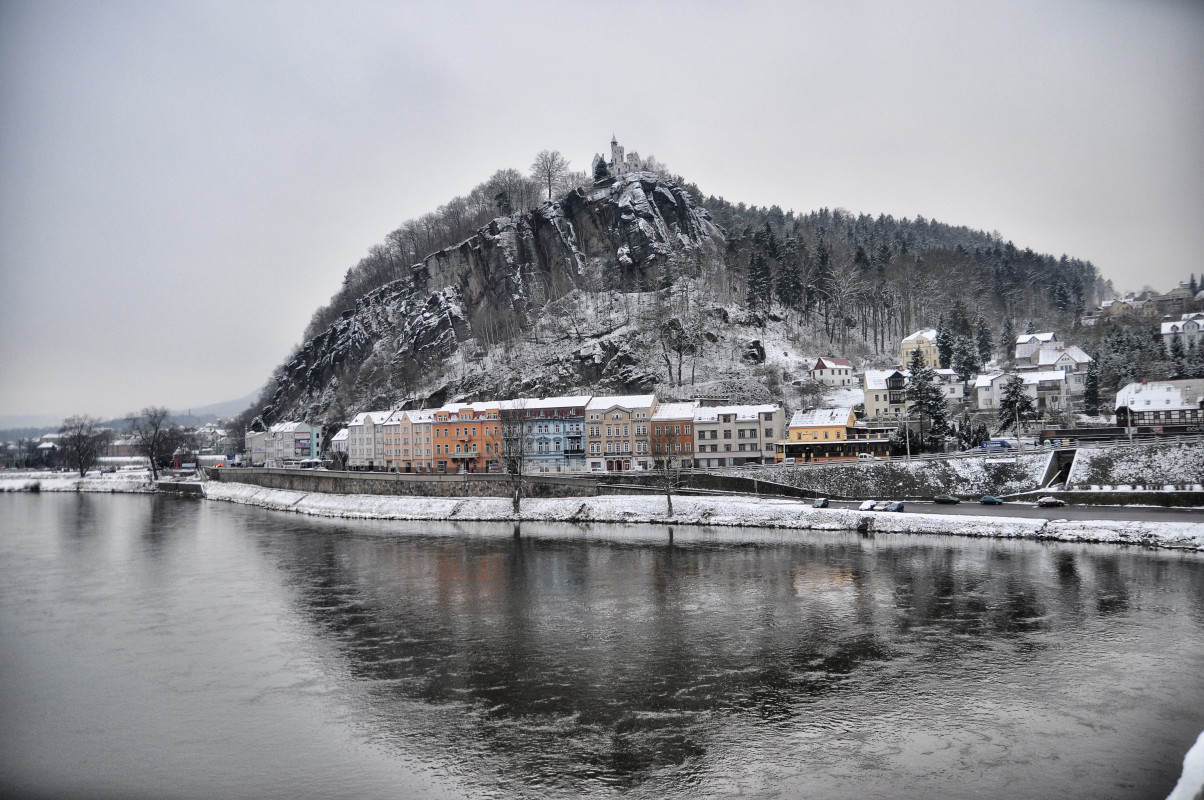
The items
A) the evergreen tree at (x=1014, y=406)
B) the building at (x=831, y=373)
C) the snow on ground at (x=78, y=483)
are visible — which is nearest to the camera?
the evergreen tree at (x=1014, y=406)

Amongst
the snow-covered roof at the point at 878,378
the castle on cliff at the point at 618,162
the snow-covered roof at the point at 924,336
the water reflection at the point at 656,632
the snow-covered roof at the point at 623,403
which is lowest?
the water reflection at the point at 656,632

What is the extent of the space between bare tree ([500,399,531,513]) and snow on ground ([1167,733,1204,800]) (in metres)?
45.4

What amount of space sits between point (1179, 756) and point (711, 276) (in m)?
90.5

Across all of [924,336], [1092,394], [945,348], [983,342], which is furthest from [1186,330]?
[924,336]

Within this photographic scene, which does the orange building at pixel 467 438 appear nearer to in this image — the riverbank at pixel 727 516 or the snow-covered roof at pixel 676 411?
the riverbank at pixel 727 516

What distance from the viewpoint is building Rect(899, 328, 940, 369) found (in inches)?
3457

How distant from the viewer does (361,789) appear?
13984 millimetres

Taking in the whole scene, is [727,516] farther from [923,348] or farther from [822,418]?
[923,348]

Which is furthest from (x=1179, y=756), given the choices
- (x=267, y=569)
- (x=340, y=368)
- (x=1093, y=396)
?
(x=340, y=368)

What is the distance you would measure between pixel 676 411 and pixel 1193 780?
2248 inches

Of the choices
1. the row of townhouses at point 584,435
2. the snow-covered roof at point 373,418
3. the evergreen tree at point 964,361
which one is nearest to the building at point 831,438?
the row of townhouses at point 584,435

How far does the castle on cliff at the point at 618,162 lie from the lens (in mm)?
119375

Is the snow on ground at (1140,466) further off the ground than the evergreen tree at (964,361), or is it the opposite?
the evergreen tree at (964,361)

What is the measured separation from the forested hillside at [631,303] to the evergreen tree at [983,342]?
0.94ft
